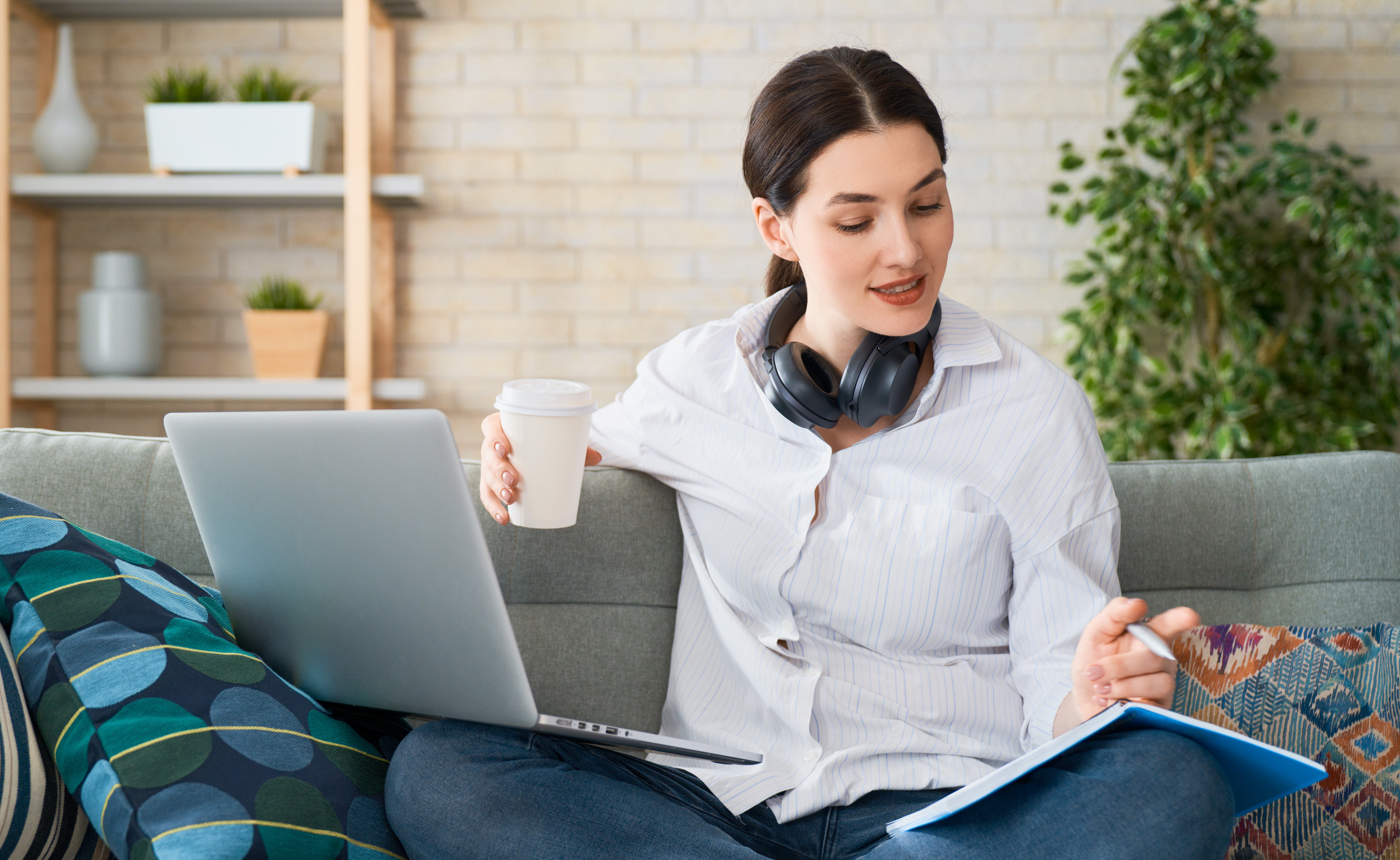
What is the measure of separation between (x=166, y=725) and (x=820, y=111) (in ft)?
3.05

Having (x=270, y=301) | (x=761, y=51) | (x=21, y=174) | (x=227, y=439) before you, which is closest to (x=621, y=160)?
(x=761, y=51)

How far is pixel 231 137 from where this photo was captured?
7.72ft

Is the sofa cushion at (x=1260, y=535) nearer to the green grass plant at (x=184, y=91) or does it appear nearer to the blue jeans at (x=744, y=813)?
the blue jeans at (x=744, y=813)

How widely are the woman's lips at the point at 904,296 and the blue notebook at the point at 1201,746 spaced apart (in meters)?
0.50

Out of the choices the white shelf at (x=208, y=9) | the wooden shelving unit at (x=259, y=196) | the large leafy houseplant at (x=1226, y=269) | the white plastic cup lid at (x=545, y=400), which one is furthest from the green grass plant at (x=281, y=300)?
the large leafy houseplant at (x=1226, y=269)

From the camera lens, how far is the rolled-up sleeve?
106 cm

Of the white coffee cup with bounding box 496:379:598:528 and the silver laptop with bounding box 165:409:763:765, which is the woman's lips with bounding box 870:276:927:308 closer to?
the white coffee cup with bounding box 496:379:598:528

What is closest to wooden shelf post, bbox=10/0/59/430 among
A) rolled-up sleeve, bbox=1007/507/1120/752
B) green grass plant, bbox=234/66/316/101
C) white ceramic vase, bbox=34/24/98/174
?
white ceramic vase, bbox=34/24/98/174

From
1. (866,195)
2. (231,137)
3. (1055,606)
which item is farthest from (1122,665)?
(231,137)

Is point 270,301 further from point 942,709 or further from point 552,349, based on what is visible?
point 942,709

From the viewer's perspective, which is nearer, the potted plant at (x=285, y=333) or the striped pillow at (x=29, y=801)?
the striped pillow at (x=29, y=801)

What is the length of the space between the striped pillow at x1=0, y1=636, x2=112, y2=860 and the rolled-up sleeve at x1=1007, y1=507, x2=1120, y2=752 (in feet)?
3.10

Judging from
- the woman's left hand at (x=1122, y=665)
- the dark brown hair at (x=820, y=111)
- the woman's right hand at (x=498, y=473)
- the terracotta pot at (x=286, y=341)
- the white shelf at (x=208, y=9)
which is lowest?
the woman's left hand at (x=1122, y=665)

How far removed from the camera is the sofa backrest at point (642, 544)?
1338 millimetres
